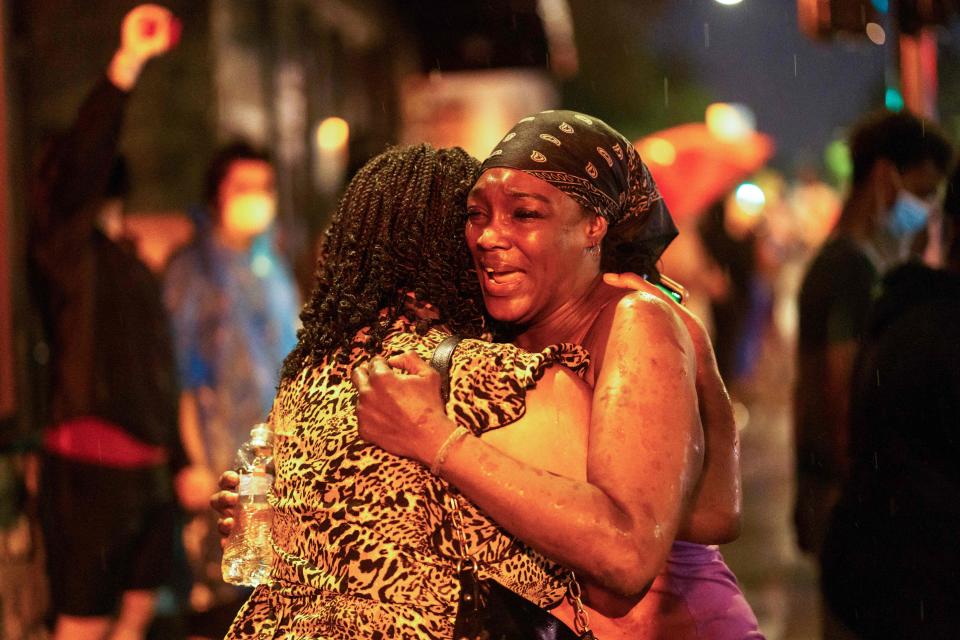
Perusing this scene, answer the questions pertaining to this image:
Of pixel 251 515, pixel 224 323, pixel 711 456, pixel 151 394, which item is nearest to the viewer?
pixel 711 456

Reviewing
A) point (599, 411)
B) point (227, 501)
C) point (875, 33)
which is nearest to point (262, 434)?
point (227, 501)

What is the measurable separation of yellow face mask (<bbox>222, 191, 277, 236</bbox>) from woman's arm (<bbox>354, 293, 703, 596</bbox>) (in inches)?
209

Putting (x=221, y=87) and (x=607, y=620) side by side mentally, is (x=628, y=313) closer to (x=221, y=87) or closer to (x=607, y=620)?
(x=607, y=620)

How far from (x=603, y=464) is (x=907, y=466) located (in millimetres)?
2141

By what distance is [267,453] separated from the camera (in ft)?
9.97

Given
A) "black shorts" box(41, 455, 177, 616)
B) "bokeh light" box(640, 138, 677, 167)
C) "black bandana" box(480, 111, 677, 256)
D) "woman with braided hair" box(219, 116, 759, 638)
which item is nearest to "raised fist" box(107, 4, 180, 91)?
"black shorts" box(41, 455, 177, 616)

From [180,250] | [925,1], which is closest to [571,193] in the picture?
[925,1]

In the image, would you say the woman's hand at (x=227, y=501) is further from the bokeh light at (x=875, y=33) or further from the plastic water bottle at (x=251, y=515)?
the bokeh light at (x=875, y=33)

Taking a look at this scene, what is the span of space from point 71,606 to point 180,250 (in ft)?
9.02

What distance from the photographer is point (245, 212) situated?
7.51 meters

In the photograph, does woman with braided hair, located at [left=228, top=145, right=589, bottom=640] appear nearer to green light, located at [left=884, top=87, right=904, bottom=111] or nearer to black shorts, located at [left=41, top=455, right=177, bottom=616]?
black shorts, located at [left=41, top=455, right=177, bottom=616]

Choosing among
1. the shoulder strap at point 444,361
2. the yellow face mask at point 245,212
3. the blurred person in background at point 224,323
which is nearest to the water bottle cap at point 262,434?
the shoulder strap at point 444,361

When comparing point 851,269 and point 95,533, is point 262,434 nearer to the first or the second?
point 95,533

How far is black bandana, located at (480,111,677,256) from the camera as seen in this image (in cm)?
264
